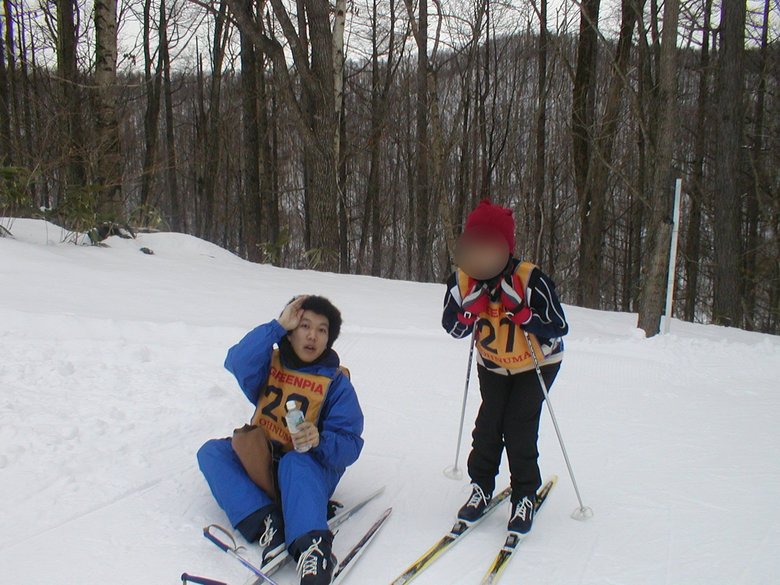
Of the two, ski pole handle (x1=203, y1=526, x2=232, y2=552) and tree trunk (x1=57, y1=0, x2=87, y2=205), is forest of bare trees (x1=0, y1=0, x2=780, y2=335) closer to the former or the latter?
tree trunk (x1=57, y1=0, x2=87, y2=205)

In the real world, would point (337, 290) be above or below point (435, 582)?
above

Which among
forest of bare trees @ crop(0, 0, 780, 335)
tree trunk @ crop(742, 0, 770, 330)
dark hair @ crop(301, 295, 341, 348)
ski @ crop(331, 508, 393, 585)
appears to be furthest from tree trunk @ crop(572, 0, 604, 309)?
ski @ crop(331, 508, 393, 585)

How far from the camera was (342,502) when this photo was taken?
317 centimetres

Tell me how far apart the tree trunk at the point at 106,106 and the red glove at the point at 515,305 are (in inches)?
307

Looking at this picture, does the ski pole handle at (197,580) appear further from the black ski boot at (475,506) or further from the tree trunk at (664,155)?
the tree trunk at (664,155)

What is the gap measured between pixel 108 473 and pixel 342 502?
119 cm

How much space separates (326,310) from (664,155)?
5.72 meters

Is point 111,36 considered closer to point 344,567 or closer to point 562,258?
point 344,567

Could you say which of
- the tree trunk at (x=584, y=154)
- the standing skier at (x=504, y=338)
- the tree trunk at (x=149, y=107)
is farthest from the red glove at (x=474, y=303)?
the tree trunk at (x=149, y=107)

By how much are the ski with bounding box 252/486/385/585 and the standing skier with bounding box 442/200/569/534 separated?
1.66ft

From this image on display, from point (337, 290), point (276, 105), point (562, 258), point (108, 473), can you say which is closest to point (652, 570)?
point (108, 473)

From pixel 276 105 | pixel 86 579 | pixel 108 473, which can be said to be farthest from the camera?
pixel 276 105

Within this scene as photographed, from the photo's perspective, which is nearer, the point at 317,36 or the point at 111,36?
the point at 111,36

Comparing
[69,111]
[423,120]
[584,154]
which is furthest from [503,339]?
[423,120]
